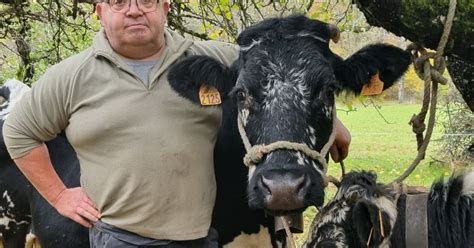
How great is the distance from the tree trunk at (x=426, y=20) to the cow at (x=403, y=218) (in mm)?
861

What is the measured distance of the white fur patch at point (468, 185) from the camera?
10.6 ft

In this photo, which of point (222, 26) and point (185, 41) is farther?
point (222, 26)

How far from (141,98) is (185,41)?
A: 1.94 feet

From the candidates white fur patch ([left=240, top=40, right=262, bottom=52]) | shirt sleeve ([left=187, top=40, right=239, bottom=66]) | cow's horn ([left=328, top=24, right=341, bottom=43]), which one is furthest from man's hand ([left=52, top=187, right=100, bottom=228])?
cow's horn ([left=328, top=24, right=341, bottom=43])

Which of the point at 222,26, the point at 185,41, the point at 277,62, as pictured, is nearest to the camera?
the point at 277,62

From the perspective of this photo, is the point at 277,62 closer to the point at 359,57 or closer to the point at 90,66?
the point at 359,57

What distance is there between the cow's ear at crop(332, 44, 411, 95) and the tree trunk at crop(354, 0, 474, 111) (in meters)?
0.14

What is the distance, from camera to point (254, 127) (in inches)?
141

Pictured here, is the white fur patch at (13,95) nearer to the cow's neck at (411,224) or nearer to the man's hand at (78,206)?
the man's hand at (78,206)

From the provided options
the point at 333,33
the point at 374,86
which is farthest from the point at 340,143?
the point at 333,33

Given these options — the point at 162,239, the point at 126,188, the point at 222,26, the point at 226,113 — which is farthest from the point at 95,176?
the point at 222,26

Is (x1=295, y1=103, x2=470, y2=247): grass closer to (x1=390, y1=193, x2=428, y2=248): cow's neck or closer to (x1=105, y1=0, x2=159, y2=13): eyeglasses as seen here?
(x1=105, y1=0, x2=159, y2=13): eyeglasses

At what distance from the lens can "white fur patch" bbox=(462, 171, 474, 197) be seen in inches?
127

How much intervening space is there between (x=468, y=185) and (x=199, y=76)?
153cm
